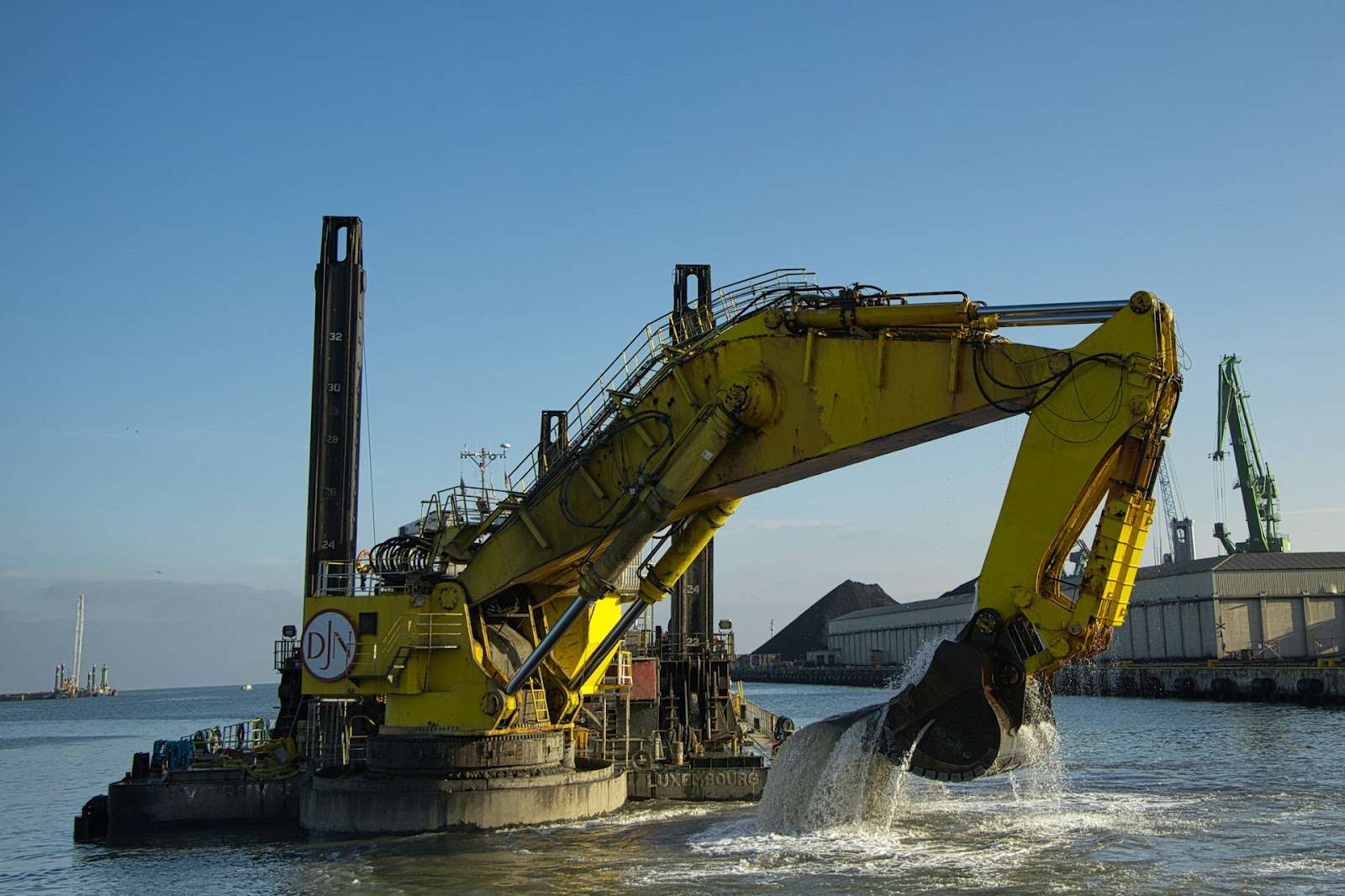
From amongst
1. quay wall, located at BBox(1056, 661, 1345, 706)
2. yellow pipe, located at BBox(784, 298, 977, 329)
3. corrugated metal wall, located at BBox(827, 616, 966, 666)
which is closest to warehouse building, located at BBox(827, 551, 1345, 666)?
quay wall, located at BBox(1056, 661, 1345, 706)

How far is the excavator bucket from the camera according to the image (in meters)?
15.6

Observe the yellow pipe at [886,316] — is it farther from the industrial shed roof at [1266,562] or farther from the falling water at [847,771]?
the industrial shed roof at [1266,562]

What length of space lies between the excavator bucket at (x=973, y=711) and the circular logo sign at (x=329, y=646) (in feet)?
42.1

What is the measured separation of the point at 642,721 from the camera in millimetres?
33750

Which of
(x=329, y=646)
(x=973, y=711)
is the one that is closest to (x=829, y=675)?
(x=329, y=646)

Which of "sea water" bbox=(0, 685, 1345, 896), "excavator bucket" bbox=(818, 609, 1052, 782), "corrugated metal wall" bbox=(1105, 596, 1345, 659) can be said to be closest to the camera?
"excavator bucket" bbox=(818, 609, 1052, 782)

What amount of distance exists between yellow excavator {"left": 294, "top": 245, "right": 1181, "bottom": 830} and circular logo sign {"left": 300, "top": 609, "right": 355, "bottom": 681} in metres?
0.04

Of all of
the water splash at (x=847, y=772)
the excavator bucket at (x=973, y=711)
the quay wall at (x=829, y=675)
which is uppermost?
the excavator bucket at (x=973, y=711)

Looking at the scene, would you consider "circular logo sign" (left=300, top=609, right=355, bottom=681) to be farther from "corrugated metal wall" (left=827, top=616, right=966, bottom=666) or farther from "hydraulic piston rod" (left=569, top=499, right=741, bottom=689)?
"corrugated metal wall" (left=827, top=616, right=966, bottom=666)

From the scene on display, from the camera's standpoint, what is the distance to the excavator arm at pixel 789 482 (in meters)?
15.8

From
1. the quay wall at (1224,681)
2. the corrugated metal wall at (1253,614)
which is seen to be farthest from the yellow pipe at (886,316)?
the corrugated metal wall at (1253,614)

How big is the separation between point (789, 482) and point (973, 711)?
19.7 feet

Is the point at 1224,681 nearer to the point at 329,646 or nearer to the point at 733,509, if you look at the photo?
the point at 733,509

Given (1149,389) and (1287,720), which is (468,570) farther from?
Result: (1287,720)
